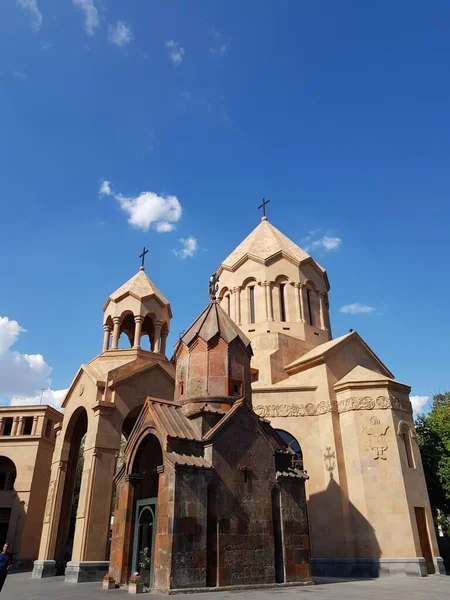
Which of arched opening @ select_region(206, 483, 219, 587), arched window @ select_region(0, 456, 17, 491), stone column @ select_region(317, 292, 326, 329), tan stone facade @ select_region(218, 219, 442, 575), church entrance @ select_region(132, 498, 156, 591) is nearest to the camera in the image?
arched opening @ select_region(206, 483, 219, 587)

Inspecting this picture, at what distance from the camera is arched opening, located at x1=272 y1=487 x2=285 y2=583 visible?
1052cm

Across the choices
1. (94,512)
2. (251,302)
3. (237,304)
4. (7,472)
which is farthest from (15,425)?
(251,302)

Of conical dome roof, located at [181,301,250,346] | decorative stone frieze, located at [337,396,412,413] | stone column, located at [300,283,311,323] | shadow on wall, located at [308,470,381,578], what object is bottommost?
shadow on wall, located at [308,470,381,578]

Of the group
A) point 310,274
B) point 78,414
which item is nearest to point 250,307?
point 310,274

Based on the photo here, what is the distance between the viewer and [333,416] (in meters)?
16.2

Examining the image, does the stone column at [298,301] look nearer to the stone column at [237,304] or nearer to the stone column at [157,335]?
the stone column at [237,304]

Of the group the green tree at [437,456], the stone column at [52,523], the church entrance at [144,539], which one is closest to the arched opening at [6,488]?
the stone column at [52,523]

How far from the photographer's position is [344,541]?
1454cm

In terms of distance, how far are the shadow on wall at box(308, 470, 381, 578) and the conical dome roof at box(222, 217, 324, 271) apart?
11.3m

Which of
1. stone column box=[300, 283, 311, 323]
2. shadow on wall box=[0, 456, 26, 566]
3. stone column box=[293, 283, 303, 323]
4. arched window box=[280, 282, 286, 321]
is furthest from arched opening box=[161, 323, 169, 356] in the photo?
shadow on wall box=[0, 456, 26, 566]

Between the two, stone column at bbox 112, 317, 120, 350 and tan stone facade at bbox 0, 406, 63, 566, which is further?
tan stone facade at bbox 0, 406, 63, 566

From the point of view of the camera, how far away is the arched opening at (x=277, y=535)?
10.5 metres

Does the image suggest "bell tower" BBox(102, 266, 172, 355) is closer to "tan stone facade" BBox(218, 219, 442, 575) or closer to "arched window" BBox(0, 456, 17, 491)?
"tan stone facade" BBox(218, 219, 442, 575)

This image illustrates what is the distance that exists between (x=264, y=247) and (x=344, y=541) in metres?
14.1
